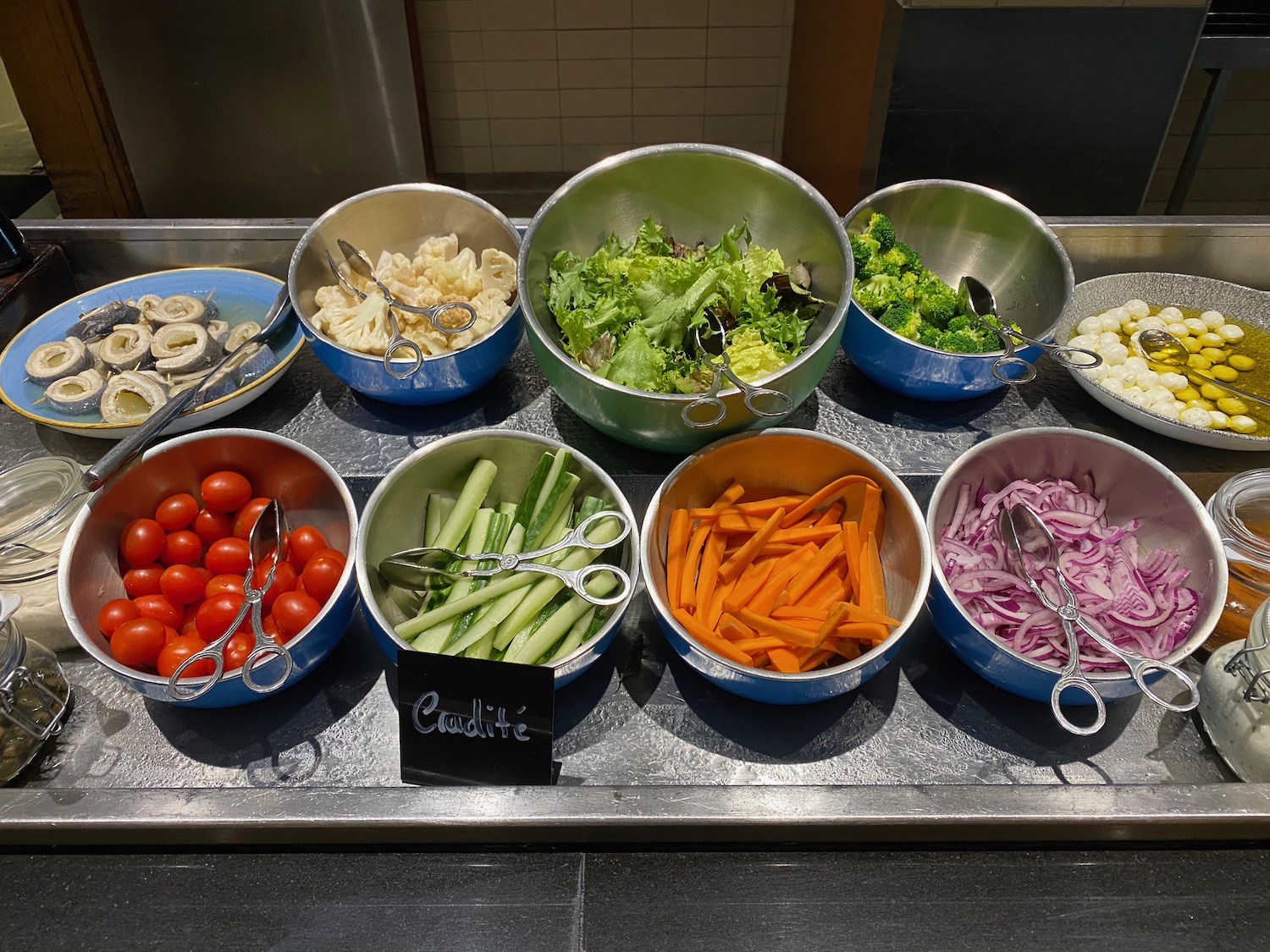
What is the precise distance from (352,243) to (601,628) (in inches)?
48.4

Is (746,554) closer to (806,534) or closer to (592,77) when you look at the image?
(806,534)

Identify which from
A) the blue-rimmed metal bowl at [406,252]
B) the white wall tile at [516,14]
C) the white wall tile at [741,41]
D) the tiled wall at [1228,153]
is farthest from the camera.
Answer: the white wall tile at [741,41]

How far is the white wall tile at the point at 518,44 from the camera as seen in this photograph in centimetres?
458

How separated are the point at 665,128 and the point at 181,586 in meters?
4.30

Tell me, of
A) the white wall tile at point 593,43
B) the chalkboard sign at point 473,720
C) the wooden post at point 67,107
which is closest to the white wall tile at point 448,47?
the white wall tile at point 593,43

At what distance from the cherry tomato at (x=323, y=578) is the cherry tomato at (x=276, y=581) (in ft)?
0.14

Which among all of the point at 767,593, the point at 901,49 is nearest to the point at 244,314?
the point at 767,593

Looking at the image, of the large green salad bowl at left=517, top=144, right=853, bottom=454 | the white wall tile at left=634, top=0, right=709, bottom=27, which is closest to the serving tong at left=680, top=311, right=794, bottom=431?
the large green salad bowl at left=517, top=144, right=853, bottom=454

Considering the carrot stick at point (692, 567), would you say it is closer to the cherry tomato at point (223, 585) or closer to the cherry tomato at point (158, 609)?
the cherry tomato at point (223, 585)

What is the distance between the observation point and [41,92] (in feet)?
12.8

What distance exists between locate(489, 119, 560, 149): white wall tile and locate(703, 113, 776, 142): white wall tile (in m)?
0.91

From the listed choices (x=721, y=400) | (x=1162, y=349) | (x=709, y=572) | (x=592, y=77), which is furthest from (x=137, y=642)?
(x=592, y=77)

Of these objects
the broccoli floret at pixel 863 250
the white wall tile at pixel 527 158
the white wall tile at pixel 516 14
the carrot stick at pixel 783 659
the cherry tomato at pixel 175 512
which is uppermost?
the white wall tile at pixel 516 14

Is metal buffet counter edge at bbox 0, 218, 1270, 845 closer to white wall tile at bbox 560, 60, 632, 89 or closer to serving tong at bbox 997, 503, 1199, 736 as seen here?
serving tong at bbox 997, 503, 1199, 736
